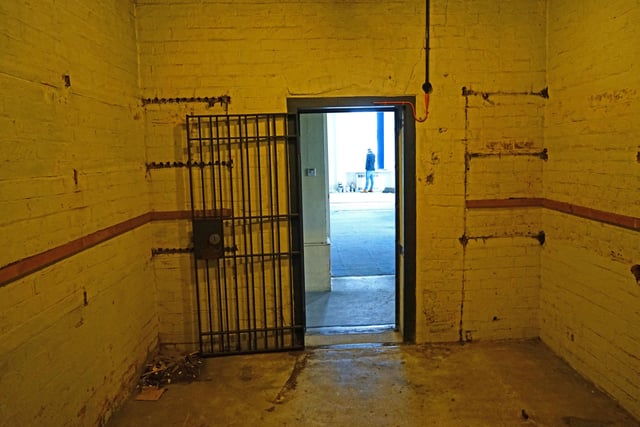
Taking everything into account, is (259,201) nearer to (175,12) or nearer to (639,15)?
(175,12)

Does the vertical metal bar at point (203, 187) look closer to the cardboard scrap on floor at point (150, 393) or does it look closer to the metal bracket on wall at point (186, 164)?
the metal bracket on wall at point (186, 164)

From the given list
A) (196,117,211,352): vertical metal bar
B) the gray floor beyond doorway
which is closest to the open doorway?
the gray floor beyond doorway

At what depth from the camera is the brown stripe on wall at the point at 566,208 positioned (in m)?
2.97

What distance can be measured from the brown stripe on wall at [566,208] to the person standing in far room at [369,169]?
514 inches

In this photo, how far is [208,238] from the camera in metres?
3.83

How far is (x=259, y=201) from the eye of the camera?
155 inches

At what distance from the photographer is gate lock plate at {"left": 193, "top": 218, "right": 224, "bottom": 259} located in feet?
12.5

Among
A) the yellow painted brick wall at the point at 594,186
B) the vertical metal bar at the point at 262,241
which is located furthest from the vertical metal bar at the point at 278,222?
the yellow painted brick wall at the point at 594,186

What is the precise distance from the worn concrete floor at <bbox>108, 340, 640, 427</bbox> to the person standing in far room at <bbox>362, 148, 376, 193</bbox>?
43.5 ft

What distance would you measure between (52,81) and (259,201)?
1.79 meters

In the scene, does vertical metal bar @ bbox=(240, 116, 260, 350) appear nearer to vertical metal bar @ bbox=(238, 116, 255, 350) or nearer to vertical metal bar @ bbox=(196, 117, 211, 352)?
vertical metal bar @ bbox=(238, 116, 255, 350)

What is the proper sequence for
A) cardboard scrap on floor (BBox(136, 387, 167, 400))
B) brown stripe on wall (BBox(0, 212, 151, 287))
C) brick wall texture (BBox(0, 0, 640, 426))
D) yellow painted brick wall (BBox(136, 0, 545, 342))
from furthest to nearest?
yellow painted brick wall (BBox(136, 0, 545, 342))
cardboard scrap on floor (BBox(136, 387, 167, 400))
brick wall texture (BBox(0, 0, 640, 426))
brown stripe on wall (BBox(0, 212, 151, 287))

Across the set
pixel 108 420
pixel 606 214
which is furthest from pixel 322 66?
pixel 108 420

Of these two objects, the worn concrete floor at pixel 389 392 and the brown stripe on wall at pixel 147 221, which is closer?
the brown stripe on wall at pixel 147 221
